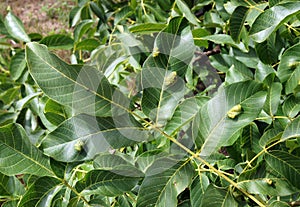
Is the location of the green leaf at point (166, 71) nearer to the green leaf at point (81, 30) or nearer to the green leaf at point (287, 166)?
the green leaf at point (287, 166)

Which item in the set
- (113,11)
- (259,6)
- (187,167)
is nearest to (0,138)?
(187,167)

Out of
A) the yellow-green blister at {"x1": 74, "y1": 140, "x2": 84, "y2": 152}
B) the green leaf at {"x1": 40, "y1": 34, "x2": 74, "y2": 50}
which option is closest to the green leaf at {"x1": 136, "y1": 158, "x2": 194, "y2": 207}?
the yellow-green blister at {"x1": 74, "y1": 140, "x2": 84, "y2": 152}

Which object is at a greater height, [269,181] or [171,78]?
[171,78]

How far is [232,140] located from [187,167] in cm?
14

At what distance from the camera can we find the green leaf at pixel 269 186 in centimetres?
66

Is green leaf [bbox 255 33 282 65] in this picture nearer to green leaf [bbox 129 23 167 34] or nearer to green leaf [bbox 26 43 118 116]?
green leaf [bbox 129 23 167 34]

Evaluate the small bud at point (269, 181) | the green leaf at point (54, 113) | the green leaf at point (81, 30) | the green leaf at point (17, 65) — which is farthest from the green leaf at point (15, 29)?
the small bud at point (269, 181)

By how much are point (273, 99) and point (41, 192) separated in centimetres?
45

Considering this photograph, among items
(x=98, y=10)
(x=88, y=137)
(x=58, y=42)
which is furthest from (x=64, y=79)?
(x=98, y=10)

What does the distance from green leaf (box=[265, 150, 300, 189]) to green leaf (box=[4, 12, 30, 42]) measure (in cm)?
86

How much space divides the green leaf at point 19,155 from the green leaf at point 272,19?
1.47ft

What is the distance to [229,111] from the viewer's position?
622mm

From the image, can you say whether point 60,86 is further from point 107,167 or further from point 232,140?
point 232,140

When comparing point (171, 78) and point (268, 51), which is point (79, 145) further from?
point (268, 51)
